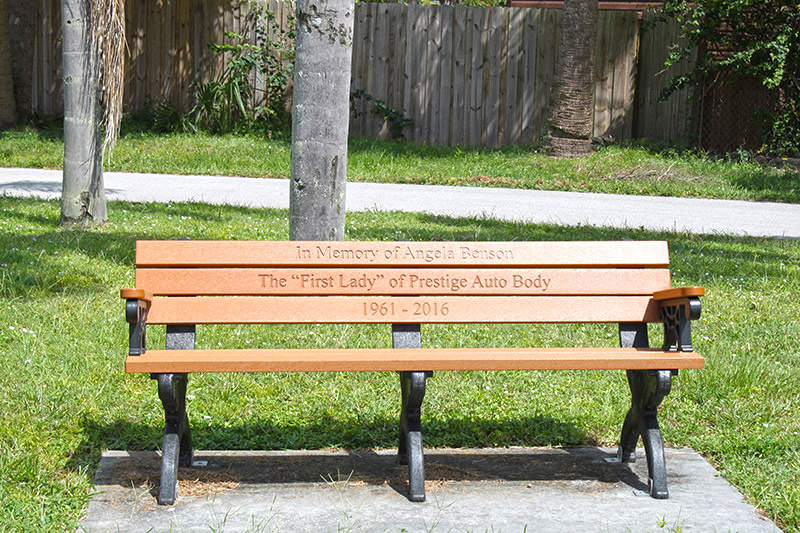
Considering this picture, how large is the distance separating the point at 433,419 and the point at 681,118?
42.2 ft

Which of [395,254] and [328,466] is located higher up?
[395,254]

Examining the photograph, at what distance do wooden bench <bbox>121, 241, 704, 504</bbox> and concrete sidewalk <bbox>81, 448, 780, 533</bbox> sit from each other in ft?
0.42

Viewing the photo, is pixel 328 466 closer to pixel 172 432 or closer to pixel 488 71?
pixel 172 432

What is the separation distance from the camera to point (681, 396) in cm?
454

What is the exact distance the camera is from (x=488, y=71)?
1589 cm

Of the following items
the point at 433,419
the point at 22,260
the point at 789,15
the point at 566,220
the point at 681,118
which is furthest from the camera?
the point at 681,118

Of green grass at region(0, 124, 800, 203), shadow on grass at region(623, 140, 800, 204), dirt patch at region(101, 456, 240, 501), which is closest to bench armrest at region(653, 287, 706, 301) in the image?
dirt patch at region(101, 456, 240, 501)

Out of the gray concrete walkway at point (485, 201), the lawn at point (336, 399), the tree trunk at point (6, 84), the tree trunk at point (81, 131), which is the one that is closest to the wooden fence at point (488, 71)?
the tree trunk at point (6, 84)

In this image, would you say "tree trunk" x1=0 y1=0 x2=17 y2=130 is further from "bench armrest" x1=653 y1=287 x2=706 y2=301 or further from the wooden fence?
"bench armrest" x1=653 y1=287 x2=706 y2=301

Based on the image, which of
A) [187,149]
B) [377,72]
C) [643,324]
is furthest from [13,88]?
[643,324]

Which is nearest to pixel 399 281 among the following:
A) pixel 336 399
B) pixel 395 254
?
pixel 395 254

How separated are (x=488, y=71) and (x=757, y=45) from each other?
4311mm

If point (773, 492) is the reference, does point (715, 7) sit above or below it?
above

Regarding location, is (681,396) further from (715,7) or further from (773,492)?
(715,7)
